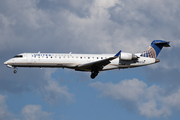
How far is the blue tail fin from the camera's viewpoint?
4753 cm

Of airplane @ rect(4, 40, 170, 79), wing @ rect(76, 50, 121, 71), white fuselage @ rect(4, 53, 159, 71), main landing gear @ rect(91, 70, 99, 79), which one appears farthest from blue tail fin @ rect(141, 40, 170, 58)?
main landing gear @ rect(91, 70, 99, 79)

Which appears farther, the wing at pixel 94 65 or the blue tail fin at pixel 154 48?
the blue tail fin at pixel 154 48

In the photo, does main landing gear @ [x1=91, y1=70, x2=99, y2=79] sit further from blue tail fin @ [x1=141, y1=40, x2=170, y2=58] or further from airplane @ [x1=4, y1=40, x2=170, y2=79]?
blue tail fin @ [x1=141, y1=40, x2=170, y2=58]

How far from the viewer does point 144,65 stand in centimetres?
4697

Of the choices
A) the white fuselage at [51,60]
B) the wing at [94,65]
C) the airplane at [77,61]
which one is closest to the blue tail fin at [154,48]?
the airplane at [77,61]

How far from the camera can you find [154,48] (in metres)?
48.2

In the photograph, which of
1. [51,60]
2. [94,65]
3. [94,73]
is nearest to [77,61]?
[94,65]

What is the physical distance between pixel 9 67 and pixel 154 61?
841 inches

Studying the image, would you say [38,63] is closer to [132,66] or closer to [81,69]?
[81,69]

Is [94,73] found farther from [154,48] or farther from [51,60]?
[154,48]

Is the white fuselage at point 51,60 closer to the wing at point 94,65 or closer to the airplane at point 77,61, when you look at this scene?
the airplane at point 77,61

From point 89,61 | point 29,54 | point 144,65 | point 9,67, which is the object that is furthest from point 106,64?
point 9,67

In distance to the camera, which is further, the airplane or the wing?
the airplane

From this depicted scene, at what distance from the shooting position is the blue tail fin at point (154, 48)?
47531mm
